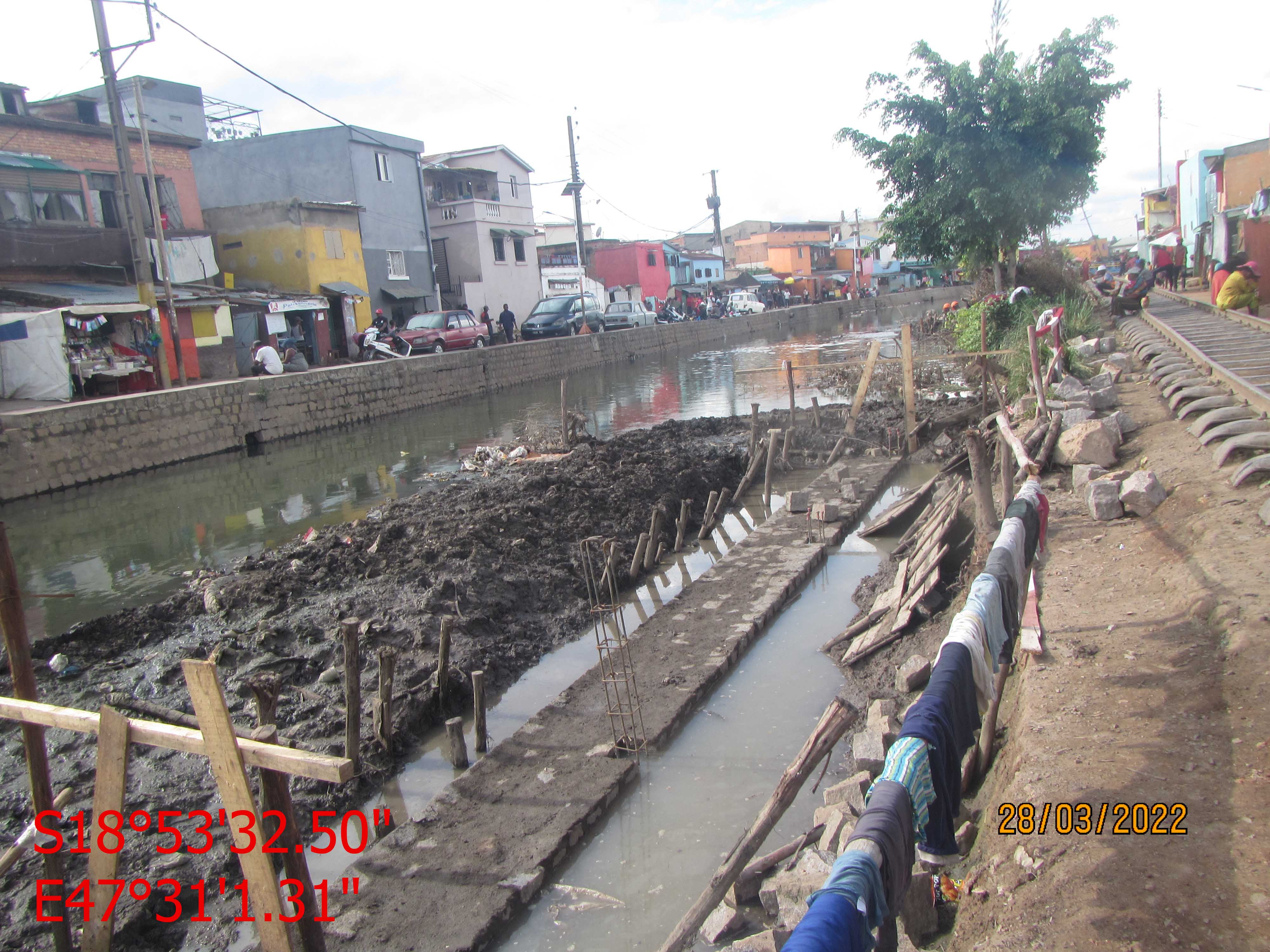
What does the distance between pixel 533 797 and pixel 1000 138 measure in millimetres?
18229

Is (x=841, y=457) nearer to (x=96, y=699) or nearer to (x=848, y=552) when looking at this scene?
(x=848, y=552)

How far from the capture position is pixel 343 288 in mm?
31141

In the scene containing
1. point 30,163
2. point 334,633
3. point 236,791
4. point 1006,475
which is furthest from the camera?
point 30,163

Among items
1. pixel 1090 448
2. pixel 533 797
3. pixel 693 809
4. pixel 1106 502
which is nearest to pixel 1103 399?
pixel 1090 448

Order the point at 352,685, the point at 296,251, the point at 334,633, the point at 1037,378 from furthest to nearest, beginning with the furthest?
the point at 296,251 → the point at 1037,378 → the point at 334,633 → the point at 352,685

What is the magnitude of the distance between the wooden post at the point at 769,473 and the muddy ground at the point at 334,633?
910 mm

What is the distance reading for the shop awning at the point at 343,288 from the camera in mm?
30812

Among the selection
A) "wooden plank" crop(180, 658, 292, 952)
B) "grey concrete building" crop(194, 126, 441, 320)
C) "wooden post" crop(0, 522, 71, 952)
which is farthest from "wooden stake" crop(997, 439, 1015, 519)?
"grey concrete building" crop(194, 126, 441, 320)

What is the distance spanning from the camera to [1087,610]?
512 centimetres

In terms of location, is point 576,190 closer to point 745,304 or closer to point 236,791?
point 745,304

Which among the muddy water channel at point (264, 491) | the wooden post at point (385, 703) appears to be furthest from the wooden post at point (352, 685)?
the muddy water channel at point (264, 491)

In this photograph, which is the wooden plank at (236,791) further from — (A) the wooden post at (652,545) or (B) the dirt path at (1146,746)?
(A) the wooden post at (652,545)

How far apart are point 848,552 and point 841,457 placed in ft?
15.4

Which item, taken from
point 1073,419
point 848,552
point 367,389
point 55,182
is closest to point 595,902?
point 848,552
